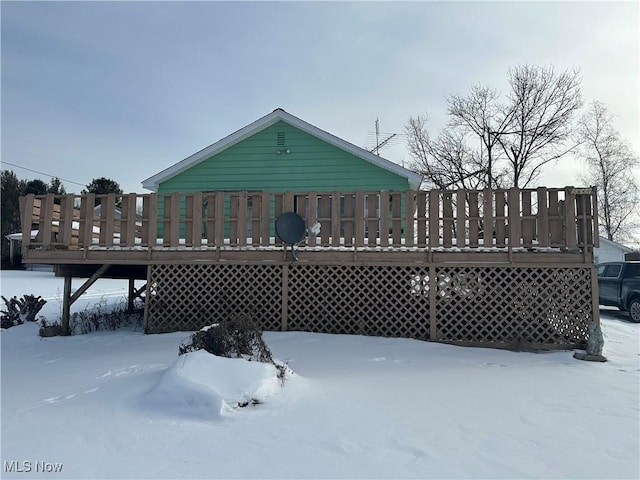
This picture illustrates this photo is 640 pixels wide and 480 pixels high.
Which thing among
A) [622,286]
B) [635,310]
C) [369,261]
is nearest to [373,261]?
[369,261]

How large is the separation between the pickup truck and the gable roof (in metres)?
6.30

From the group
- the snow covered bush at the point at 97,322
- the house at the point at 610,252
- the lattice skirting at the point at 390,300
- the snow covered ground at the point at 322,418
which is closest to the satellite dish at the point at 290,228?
the lattice skirting at the point at 390,300

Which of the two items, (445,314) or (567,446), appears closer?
(567,446)

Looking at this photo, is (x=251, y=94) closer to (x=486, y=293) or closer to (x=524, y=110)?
(x=486, y=293)

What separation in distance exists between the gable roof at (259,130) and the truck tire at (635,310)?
649cm

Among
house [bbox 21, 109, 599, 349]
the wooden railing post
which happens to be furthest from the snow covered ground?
the wooden railing post

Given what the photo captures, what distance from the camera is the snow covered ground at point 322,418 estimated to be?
101 inches

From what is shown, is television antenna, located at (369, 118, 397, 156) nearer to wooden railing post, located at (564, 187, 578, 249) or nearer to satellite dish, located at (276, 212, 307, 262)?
wooden railing post, located at (564, 187, 578, 249)

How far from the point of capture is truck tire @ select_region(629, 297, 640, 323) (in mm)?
10673

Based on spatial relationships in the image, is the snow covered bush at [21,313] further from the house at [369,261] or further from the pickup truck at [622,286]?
the pickup truck at [622,286]

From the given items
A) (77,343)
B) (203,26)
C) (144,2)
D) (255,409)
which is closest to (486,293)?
(255,409)

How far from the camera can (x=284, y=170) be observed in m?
11.4

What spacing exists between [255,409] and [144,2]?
9.01 m

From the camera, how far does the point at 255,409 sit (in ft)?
11.1
